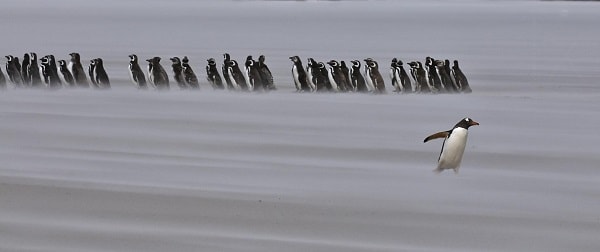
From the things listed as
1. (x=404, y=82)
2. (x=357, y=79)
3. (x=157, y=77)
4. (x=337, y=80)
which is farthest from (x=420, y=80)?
(x=157, y=77)

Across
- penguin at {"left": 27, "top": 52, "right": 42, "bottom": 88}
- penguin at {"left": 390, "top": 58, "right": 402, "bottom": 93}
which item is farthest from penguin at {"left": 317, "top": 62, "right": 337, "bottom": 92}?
penguin at {"left": 27, "top": 52, "right": 42, "bottom": 88}

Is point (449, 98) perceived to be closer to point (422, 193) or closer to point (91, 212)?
point (422, 193)

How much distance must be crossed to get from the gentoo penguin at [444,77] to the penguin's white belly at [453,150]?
6.08 meters

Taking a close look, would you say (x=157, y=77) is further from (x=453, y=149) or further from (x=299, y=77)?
(x=453, y=149)

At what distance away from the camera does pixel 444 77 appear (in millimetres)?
14625

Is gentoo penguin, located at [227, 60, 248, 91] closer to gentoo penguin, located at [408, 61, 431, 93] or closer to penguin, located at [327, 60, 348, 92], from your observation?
penguin, located at [327, 60, 348, 92]

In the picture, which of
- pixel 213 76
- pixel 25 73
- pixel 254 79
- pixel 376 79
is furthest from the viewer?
pixel 25 73

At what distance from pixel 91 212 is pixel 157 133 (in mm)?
3436

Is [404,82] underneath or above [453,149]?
above

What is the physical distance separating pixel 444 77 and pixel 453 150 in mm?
6258

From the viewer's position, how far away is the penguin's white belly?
27.7 ft

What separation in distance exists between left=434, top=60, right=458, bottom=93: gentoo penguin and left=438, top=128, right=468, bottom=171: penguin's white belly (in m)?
6.08

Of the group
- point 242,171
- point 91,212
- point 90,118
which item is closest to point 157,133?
point 90,118

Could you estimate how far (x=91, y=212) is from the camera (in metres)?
6.89
